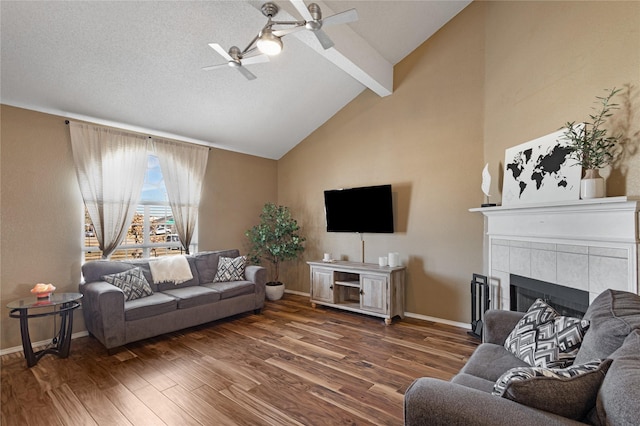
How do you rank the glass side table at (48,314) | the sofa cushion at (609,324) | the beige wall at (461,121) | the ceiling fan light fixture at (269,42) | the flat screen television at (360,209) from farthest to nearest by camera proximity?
the flat screen television at (360,209) < the glass side table at (48,314) < the beige wall at (461,121) < the ceiling fan light fixture at (269,42) < the sofa cushion at (609,324)

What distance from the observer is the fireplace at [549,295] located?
7.79ft

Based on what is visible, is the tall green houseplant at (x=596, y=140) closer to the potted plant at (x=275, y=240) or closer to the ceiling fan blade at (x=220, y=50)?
the ceiling fan blade at (x=220, y=50)

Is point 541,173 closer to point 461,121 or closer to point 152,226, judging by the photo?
point 461,121

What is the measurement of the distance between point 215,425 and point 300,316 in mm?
2373

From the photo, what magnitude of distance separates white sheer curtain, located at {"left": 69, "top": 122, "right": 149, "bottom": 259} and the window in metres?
0.22

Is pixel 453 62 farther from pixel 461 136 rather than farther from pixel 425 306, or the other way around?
pixel 425 306

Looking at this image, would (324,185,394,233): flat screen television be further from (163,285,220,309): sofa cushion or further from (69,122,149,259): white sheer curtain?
(69,122,149,259): white sheer curtain

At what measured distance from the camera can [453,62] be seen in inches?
153

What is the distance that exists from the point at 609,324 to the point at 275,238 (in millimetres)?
4476

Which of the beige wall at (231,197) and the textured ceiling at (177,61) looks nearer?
the textured ceiling at (177,61)

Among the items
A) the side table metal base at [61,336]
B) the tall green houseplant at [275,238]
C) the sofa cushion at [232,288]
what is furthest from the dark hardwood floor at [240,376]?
the tall green houseplant at [275,238]

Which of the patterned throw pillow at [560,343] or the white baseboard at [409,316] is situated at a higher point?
the patterned throw pillow at [560,343]

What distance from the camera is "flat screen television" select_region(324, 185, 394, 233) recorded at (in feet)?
14.3

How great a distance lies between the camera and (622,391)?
0.91 metres
